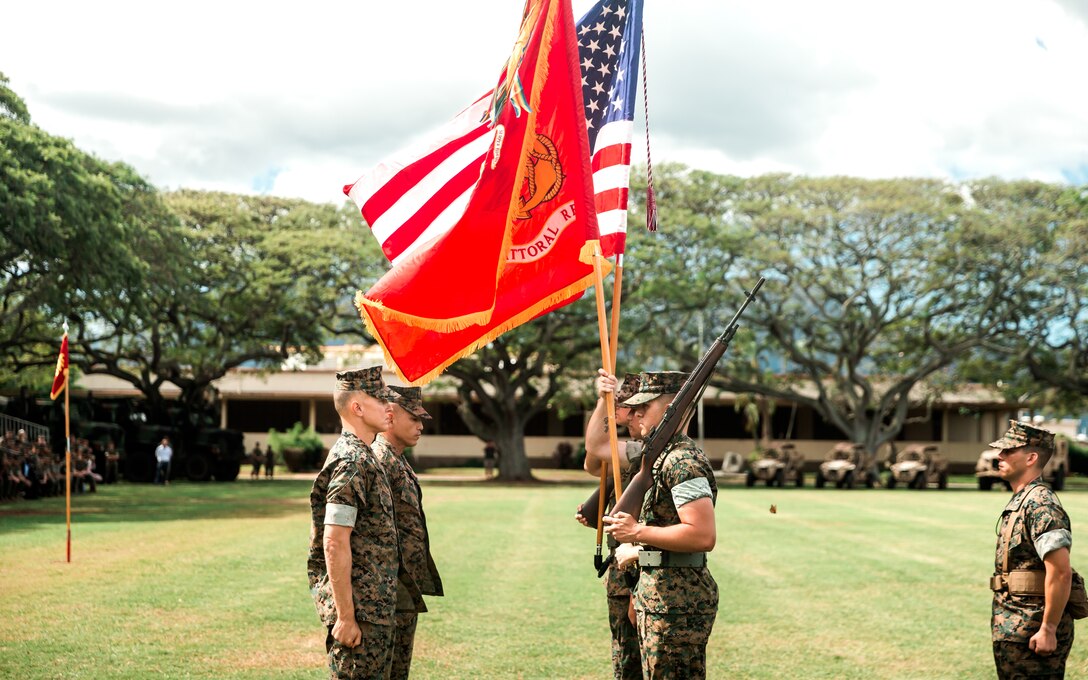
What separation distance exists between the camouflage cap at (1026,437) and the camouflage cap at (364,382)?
2972 mm

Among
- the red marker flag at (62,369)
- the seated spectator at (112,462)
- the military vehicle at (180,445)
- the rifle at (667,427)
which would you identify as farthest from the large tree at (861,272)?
the rifle at (667,427)

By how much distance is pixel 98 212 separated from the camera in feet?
75.3

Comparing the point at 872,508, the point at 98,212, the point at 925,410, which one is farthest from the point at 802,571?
the point at 925,410

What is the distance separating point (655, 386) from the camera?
519 centimetres

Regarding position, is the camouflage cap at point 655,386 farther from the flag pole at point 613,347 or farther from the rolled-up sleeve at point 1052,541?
the rolled-up sleeve at point 1052,541

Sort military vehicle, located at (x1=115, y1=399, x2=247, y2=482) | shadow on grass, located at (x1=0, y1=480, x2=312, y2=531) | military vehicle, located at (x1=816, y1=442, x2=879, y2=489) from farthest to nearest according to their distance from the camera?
1. military vehicle, located at (x1=816, y1=442, x2=879, y2=489)
2. military vehicle, located at (x1=115, y1=399, x2=247, y2=482)
3. shadow on grass, located at (x1=0, y1=480, x2=312, y2=531)

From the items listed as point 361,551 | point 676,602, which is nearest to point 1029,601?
point 676,602

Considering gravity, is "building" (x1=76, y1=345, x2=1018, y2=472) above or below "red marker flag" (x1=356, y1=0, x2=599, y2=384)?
below

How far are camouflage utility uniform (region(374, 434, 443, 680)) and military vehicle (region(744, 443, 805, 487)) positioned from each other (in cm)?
3186

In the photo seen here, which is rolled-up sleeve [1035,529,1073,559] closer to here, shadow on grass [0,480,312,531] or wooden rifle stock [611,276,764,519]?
wooden rifle stock [611,276,764,519]

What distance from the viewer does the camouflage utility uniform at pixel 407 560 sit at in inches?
221

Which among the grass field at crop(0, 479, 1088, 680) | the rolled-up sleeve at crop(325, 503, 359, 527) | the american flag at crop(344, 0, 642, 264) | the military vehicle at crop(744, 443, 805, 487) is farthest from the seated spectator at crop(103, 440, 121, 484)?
the rolled-up sleeve at crop(325, 503, 359, 527)

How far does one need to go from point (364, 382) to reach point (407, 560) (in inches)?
43.2

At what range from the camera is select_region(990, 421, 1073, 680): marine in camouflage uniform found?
536 cm
